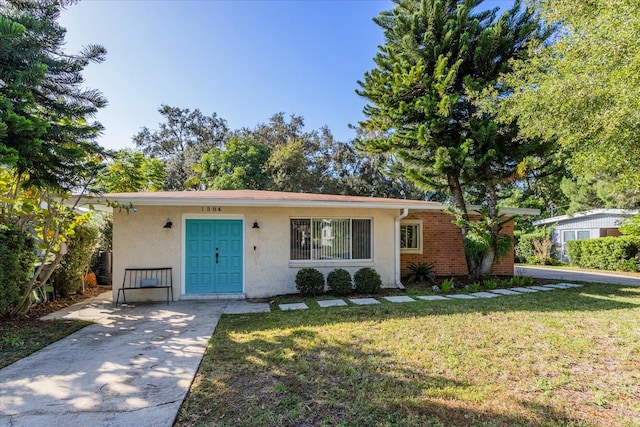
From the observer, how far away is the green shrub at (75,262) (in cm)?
846

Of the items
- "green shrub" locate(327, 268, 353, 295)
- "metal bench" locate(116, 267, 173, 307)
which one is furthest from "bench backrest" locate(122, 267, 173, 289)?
"green shrub" locate(327, 268, 353, 295)

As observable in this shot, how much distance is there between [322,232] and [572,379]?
20.5 ft

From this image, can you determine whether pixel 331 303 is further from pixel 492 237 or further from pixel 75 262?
pixel 75 262

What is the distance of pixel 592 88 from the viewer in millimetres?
4633

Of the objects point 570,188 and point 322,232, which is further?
point 570,188

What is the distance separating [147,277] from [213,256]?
1.60 metres

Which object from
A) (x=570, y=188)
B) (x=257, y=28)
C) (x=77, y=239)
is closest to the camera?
(x=77, y=239)

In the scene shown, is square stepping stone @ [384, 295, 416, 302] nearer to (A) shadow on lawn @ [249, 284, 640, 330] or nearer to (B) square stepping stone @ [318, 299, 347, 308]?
(A) shadow on lawn @ [249, 284, 640, 330]

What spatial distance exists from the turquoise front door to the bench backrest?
438 mm

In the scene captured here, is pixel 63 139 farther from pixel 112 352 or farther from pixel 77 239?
pixel 77 239

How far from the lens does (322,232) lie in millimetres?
9133

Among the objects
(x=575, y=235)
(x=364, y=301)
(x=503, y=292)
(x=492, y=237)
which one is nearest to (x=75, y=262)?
(x=364, y=301)

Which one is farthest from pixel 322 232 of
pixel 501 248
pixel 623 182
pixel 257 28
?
pixel 257 28

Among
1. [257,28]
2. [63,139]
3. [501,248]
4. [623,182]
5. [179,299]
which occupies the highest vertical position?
[257,28]
